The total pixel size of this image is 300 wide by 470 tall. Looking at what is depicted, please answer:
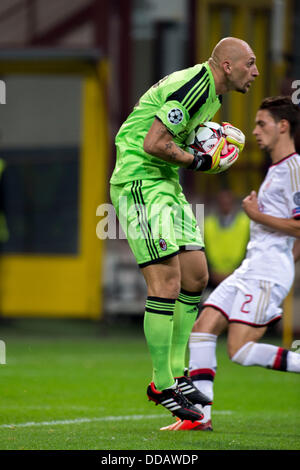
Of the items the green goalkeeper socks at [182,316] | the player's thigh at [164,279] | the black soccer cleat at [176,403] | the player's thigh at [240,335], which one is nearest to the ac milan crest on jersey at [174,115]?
the player's thigh at [164,279]

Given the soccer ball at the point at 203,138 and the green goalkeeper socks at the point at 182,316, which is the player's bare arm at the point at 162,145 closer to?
the soccer ball at the point at 203,138

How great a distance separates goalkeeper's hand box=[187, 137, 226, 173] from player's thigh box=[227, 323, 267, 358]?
3.29 feet

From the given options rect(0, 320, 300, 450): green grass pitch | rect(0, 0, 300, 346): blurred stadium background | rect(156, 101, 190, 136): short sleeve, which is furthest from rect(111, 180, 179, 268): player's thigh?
rect(0, 0, 300, 346): blurred stadium background

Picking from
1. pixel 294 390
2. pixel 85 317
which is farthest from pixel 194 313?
pixel 85 317

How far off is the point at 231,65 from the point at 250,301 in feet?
4.62

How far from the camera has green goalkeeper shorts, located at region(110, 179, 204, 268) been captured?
5.36 meters

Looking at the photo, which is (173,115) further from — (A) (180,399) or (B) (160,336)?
(A) (180,399)

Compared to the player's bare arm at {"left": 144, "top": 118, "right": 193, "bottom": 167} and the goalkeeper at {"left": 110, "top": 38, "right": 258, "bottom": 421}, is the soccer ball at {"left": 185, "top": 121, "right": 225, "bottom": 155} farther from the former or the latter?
the player's bare arm at {"left": 144, "top": 118, "right": 193, "bottom": 167}

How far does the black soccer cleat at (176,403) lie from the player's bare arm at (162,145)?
4.15 ft

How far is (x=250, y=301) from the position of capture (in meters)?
5.81

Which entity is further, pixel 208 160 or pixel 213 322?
pixel 213 322

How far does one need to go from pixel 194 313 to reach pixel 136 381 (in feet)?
9.57

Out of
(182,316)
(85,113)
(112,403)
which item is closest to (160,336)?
(182,316)
